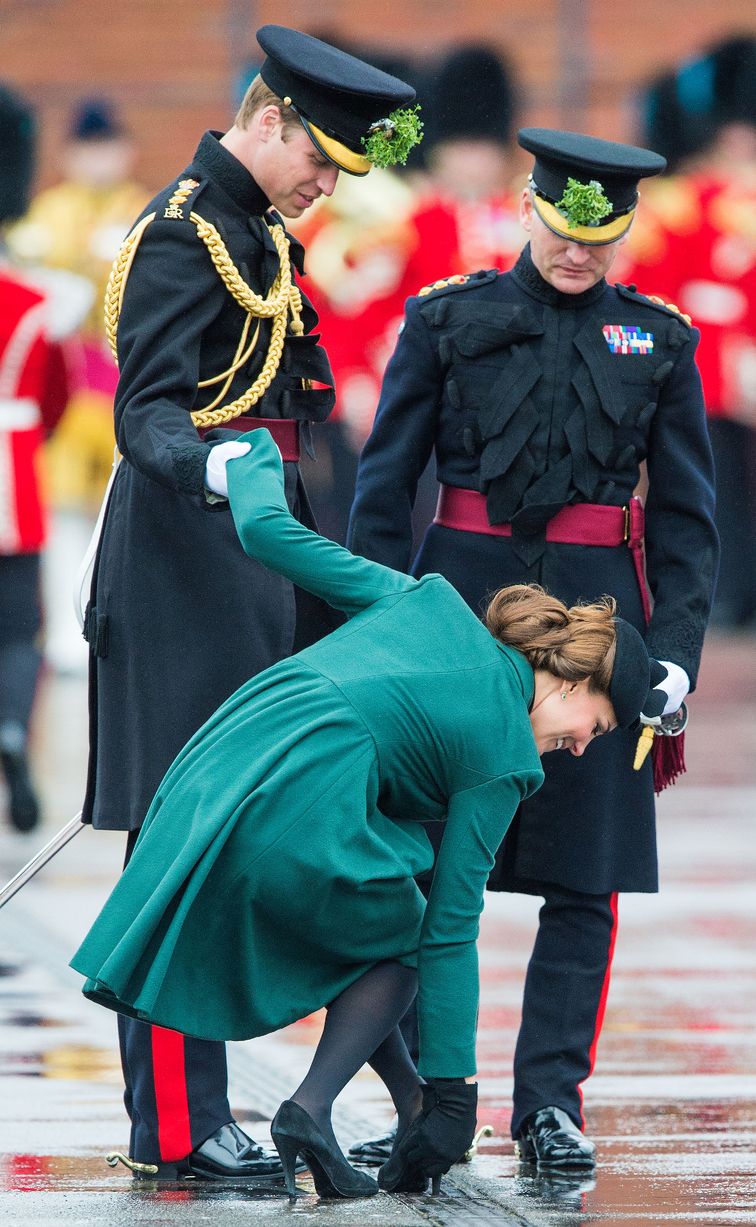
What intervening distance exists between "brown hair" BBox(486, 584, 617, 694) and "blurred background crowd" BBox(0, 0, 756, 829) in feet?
11.7

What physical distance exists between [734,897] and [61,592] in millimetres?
5282

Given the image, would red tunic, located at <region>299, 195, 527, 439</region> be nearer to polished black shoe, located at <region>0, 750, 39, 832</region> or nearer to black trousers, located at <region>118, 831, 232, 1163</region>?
polished black shoe, located at <region>0, 750, 39, 832</region>

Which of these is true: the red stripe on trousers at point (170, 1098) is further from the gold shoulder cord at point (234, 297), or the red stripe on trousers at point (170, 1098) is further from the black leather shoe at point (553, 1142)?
the gold shoulder cord at point (234, 297)

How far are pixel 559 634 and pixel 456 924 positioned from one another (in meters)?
0.44

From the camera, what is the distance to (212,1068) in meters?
3.86

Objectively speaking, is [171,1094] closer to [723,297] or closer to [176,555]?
[176,555]

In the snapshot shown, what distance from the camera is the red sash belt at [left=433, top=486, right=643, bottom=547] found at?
4.17 metres

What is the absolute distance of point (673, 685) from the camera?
13.2 feet

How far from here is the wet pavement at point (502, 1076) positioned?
3613 mm

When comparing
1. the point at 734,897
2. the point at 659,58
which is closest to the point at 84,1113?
the point at 734,897

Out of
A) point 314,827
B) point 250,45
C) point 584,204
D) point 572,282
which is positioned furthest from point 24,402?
point 250,45

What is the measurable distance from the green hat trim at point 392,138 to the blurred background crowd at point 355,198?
353 centimetres

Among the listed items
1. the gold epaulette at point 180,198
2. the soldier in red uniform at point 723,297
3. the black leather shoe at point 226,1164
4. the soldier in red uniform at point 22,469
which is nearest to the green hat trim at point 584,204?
the gold epaulette at point 180,198

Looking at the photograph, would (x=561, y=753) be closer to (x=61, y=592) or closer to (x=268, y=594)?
(x=268, y=594)
